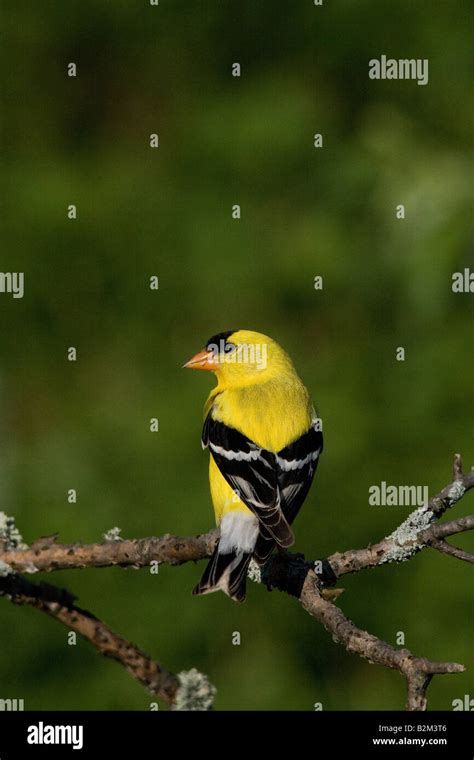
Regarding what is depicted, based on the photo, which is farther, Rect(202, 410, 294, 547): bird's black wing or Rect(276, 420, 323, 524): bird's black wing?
Rect(276, 420, 323, 524): bird's black wing

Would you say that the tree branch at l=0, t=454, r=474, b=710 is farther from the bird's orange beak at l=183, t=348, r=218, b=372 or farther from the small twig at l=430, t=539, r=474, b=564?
the bird's orange beak at l=183, t=348, r=218, b=372

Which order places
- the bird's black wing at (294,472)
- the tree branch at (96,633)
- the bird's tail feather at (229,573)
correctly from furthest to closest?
the bird's black wing at (294,472), the bird's tail feather at (229,573), the tree branch at (96,633)

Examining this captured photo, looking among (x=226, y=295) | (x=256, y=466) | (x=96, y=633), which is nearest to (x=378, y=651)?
(x=96, y=633)

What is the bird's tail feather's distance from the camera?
3285 millimetres

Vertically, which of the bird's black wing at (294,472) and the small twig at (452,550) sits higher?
the bird's black wing at (294,472)

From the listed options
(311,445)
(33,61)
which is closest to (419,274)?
(311,445)

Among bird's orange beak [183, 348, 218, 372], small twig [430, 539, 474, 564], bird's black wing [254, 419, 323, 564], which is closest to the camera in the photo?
small twig [430, 539, 474, 564]

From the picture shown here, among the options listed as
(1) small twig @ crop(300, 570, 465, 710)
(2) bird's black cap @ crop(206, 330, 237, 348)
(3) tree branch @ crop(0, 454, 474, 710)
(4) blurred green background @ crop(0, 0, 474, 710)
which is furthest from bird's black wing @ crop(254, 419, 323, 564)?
(4) blurred green background @ crop(0, 0, 474, 710)

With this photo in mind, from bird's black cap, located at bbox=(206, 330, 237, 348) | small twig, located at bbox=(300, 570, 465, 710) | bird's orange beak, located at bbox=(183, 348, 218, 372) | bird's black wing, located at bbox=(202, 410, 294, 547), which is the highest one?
bird's black cap, located at bbox=(206, 330, 237, 348)

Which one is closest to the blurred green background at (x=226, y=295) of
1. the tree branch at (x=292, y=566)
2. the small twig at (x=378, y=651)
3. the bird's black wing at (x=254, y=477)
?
the bird's black wing at (x=254, y=477)

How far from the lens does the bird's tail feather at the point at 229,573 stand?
329cm

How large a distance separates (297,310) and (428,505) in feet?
13.4

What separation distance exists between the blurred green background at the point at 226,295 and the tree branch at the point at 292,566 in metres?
1.95

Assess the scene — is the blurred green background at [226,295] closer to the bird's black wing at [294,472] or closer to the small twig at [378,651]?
the bird's black wing at [294,472]
